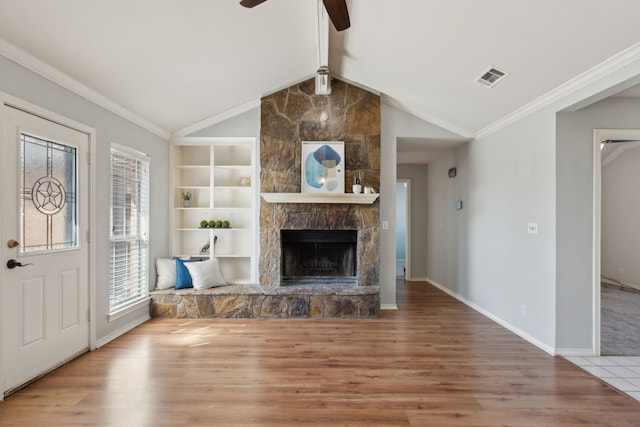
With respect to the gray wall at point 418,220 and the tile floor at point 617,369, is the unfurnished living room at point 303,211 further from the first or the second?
the gray wall at point 418,220

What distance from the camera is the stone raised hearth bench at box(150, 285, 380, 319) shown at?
3912 mm

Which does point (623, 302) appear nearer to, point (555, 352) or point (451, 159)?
point (555, 352)

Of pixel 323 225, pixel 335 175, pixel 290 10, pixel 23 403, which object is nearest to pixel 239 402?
pixel 23 403

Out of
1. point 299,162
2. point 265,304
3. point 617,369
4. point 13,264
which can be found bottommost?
point 617,369

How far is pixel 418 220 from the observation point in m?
6.38

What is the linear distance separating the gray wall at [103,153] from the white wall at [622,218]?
26.7 feet

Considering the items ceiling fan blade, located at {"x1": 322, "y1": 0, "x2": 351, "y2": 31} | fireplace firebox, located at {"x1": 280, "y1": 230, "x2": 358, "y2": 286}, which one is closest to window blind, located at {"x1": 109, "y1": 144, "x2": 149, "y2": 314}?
fireplace firebox, located at {"x1": 280, "y1": 230, "x2": 358, "y2": 286}

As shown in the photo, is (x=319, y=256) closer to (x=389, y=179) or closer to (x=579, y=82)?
(x=389, y=179)

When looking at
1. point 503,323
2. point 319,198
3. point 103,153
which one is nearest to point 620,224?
point 503,323

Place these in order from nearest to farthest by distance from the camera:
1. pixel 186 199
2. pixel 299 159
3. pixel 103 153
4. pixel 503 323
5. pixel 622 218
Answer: pixel 103 153 < pixel 503 323 < pixel 299 159 < pixel 186 199 < pixel 622 218

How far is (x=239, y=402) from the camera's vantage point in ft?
7.02

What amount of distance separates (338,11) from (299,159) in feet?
7.47

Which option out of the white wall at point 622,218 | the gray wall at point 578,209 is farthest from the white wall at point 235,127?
the white wall at point 622,218

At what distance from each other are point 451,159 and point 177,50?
14.6ft
